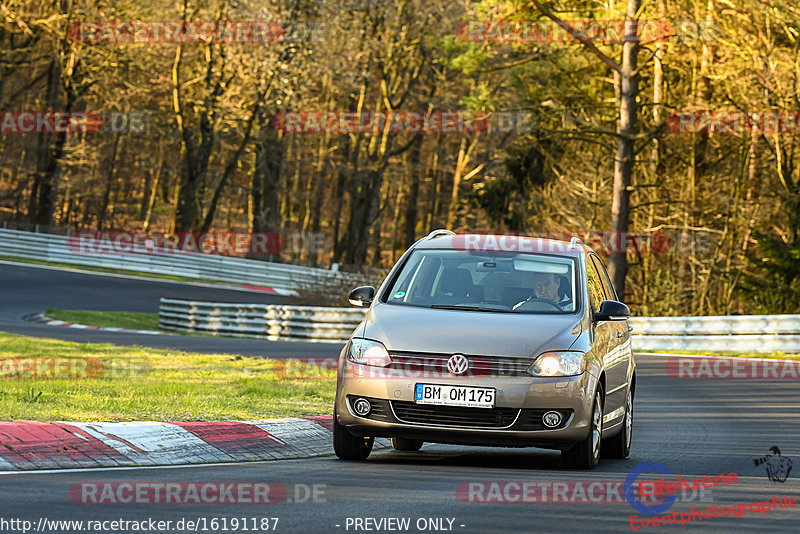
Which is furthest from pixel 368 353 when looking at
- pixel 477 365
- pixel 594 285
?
pixel 594 285

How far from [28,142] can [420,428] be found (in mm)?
59598

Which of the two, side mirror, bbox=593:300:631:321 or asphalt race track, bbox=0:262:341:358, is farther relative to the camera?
asphalt race track, bbox=0:262:341:358

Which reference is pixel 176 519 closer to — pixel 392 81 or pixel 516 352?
pixel 516 352

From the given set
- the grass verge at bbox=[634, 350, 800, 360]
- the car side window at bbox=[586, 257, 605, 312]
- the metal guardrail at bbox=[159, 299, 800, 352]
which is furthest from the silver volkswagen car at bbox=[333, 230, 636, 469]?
the metal guardrail at bbox=[159, 299, 800, 352]

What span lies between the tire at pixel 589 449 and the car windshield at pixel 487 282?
85cm

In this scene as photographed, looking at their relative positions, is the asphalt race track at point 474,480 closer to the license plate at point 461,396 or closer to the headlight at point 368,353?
the license plate at point 461,396

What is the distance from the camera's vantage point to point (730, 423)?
13.0 meters

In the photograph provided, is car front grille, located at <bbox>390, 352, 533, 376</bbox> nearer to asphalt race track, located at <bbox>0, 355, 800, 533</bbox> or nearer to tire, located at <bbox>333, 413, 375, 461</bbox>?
asphalt race track, located at <bbox>0, 355, 800, 533</bbox>

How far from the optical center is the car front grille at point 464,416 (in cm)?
864

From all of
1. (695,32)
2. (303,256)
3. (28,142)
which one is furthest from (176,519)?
(303,256)

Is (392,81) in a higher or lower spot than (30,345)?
higher

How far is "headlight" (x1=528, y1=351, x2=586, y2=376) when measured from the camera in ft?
28.5

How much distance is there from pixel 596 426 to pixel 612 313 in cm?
96

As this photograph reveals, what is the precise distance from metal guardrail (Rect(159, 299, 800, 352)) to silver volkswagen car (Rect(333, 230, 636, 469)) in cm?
1462
